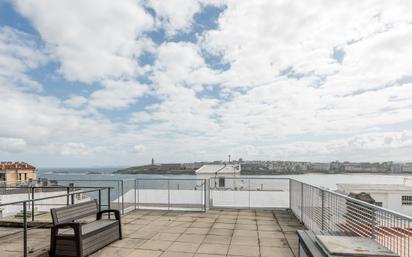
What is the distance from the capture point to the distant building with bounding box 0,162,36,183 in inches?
1807

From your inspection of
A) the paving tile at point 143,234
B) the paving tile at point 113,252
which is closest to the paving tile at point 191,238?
the paving tile at point 143,234

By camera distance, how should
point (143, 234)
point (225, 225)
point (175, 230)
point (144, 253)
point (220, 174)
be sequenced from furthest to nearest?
point (220, 174)
point (225, 225)
point (175, 230)
point (143, 234)
point (144, 253)

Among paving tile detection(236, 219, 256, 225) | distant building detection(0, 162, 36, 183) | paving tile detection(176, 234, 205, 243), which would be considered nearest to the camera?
paving tile detection(176, 234, 205, 243)

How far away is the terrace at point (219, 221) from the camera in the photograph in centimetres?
443

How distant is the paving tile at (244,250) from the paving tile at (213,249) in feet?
0.38

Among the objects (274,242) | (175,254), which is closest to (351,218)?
(274,242)

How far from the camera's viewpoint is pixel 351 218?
183 inches

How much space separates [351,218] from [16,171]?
53.7 meters

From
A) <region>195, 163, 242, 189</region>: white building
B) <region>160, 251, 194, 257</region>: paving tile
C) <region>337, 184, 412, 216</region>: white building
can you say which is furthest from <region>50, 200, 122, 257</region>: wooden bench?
<region>337, 184, 412, 216</region>: white building

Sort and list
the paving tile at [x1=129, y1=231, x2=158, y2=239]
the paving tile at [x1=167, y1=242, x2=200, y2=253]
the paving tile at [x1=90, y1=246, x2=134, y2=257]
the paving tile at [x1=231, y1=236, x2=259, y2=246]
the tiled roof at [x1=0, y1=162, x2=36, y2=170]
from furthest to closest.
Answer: the tiled roof at [x1=0, y1=162, x2=36, y2=170] < the paving tile at [x1=129, y1=231, x2=158, y2=239] < the paving tile at [x1=231, y1=236, x2=259, y2=246] < the paving tile at [x1=167, y1=242, x2=200, y2=253] < the paving tile at [x1=90, y1=246, x2=134, y2=257]

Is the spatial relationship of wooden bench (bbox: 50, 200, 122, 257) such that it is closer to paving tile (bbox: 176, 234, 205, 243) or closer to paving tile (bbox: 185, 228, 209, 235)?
paving tile (bbox: 176, 234, 205, 243)

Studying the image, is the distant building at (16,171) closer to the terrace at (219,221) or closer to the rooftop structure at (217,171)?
the rooftop structure at (217,171)

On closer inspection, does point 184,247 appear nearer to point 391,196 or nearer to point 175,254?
point 175,254

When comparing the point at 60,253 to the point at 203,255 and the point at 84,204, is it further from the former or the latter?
the point at 203,255
